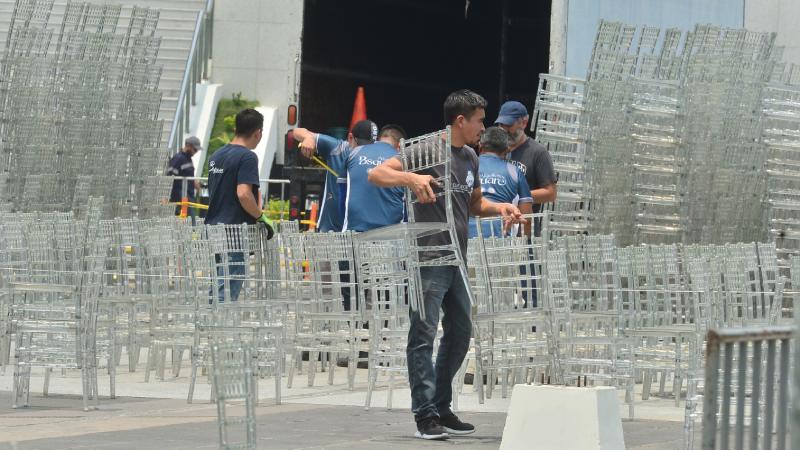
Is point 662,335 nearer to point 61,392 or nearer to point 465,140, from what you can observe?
point 465,140

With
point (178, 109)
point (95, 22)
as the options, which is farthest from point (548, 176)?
point (178, 109)

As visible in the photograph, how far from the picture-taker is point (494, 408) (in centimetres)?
1030

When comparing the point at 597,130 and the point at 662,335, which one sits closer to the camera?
the point at 662,335

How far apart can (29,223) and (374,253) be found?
280 cm

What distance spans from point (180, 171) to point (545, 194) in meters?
11.5

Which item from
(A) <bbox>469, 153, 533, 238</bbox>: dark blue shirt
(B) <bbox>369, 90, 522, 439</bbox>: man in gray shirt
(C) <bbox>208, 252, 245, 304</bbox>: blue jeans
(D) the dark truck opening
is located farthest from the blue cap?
(D) the dark truck opening

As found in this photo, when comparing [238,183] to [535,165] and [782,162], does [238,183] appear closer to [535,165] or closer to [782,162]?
[535,165]

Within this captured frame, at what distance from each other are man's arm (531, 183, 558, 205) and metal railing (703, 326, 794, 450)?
802 cm

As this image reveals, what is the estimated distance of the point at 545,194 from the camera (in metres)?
13.2

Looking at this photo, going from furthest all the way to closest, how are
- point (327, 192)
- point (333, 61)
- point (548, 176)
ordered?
1. point (333, 61)
2. point (327, 192)
3. point (548, 176)

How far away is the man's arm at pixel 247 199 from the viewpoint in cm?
1188

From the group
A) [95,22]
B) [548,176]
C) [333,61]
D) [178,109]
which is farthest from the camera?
[333,61]

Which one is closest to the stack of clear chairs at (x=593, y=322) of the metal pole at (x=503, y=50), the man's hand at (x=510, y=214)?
the man's hand at (x=510, y=214)

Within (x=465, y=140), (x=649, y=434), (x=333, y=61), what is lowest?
(x=649, y=434)
